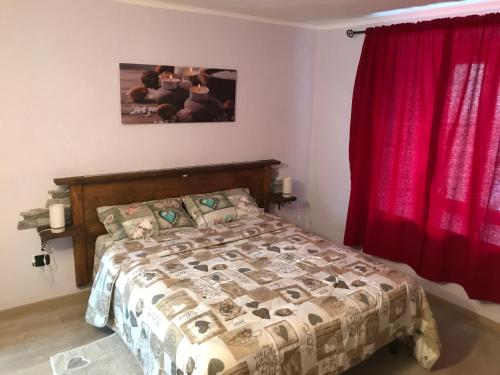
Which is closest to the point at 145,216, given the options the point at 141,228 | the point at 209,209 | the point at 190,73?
the point at 141,228

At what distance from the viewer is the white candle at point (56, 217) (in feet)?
8.50

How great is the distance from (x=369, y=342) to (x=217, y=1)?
2450mm

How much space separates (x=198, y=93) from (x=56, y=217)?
143cm

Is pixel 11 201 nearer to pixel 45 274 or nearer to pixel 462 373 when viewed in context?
pixel 45 274

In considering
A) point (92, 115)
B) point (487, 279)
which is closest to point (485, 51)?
point (487, 279)

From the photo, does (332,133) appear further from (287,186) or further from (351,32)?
(351,32)

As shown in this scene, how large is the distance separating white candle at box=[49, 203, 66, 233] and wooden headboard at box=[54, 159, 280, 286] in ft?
0.32

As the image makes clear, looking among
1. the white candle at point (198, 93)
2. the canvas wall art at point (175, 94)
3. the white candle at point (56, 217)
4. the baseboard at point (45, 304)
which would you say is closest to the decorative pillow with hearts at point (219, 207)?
the canvas wall art at point (175, 94)

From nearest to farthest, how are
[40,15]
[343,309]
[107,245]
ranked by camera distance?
[343,309], [40,15], [107,245]

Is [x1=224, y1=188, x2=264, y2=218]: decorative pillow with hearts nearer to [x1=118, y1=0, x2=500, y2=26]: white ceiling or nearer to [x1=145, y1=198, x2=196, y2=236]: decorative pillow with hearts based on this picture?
[x1=145, y1=198, x2=196, y2=236]: decorative pillow with hearts

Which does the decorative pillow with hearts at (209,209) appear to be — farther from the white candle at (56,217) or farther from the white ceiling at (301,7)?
the white ceiling at (301,7)

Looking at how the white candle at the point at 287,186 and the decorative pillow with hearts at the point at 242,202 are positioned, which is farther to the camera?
the white candle at the point at 287,186

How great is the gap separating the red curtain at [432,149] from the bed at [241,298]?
0.78m

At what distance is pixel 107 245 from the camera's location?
265cm
